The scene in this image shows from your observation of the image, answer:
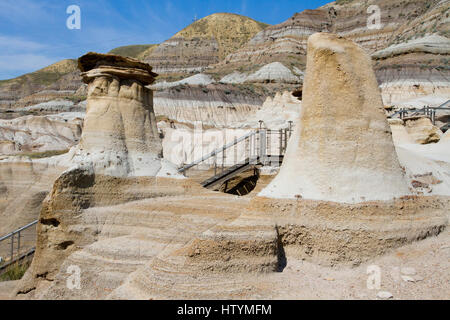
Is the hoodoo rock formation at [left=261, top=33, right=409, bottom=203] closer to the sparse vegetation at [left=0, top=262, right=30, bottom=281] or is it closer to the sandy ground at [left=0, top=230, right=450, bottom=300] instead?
the sandy ground at [left=0, top=230, right=450, bottom=300]

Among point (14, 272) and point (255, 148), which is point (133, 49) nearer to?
point (255, 148)

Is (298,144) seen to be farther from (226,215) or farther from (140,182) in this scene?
(140,182)

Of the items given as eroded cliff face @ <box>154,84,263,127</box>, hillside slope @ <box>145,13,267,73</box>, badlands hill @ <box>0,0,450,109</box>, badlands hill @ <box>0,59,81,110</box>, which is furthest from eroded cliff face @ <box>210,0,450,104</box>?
badlands hill @ <box>0,59,81,110</box>

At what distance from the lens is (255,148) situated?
48.4ft

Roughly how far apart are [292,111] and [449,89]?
62.6 feet

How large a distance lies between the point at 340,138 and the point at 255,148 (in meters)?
9.56

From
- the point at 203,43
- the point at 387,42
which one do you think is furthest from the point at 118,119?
the point at 203,43

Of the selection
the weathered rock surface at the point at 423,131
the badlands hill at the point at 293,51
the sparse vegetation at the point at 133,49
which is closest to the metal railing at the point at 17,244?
the weathered rock surface at the point at 423,131

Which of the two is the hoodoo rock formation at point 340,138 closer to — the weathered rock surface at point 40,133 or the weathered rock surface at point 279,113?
the weathered rock surface at point 279,113

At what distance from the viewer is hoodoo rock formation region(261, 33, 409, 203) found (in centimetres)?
509

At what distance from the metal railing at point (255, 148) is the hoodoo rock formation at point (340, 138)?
5.87 meters

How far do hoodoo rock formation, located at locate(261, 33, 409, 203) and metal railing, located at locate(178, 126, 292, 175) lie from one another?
5.87 m
